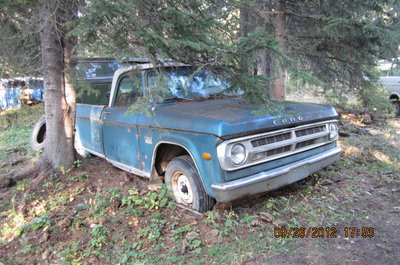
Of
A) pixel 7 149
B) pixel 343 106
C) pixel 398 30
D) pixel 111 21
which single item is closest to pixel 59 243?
pixel 111 21

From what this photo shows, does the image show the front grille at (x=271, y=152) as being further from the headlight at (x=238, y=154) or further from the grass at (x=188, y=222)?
the grass at (x=188, y=222)

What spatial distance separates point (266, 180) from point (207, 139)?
77 centimetres

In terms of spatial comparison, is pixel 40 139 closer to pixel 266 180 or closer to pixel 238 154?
pixel 238 154

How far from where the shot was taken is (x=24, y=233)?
3.43 meters

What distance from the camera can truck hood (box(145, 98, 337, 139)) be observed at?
308cm

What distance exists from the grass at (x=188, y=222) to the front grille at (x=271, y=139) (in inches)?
31.6

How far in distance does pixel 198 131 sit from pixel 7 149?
20.2 feet

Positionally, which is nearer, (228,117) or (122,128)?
(228,117)

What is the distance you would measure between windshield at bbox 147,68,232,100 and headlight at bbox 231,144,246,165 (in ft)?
3.87

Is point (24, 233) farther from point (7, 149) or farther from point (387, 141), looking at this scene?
point (387, 141)

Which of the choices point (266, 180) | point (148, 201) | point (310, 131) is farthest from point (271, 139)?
point (148, 201)

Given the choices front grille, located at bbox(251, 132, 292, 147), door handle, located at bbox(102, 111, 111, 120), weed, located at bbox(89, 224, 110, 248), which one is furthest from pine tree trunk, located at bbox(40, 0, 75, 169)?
front grille, located at bbox(251, 132, 292, 147)
